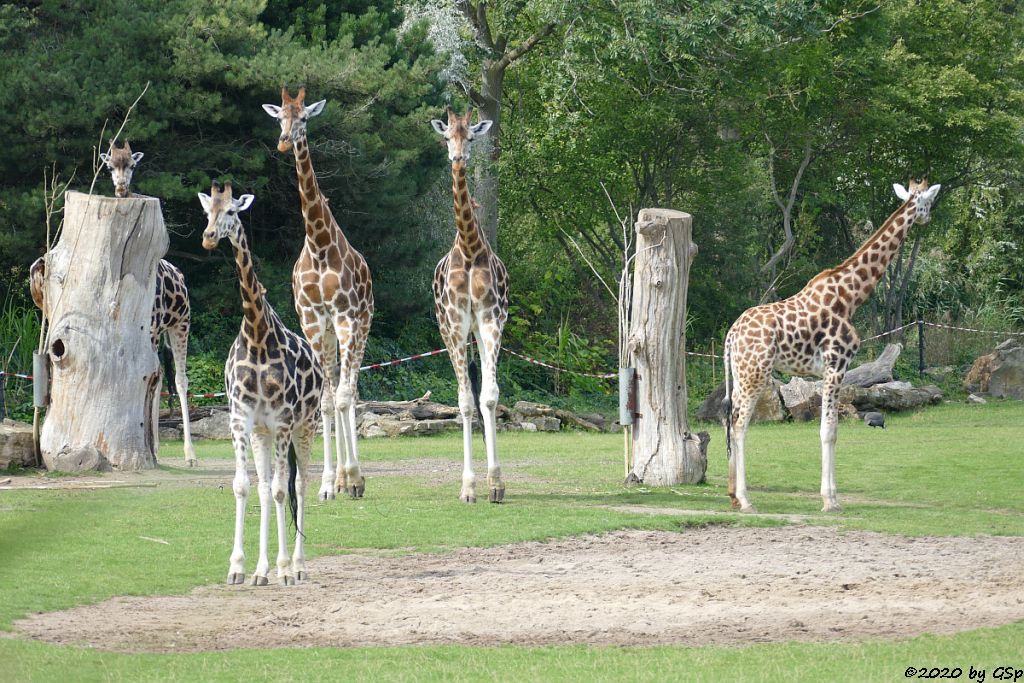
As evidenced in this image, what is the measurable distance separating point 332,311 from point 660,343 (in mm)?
3514

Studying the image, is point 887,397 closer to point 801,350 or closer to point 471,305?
point 801,350

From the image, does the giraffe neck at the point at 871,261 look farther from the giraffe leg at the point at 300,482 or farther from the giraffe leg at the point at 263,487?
the giraffe leg at the point at 263,487

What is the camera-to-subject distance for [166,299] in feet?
53.1

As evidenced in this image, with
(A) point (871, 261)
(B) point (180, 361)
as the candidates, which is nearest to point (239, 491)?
(A) point (871, 261)

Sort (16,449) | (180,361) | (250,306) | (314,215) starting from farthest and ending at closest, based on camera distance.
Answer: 1. (180,361)
2. (16,449)
3. (314,215)
4. (250,306)

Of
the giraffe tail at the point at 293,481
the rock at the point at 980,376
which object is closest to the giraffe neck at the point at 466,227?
the giraffe tail at the point at 293,481

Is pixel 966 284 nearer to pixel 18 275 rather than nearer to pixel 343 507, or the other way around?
pixel 18 275

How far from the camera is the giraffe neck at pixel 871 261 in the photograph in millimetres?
13141

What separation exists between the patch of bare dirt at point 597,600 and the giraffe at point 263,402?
442 millimetres

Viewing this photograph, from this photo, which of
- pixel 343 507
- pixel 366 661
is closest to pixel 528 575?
pixel 366 661

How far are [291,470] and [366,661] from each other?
2.20m

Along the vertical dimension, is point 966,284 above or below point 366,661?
above

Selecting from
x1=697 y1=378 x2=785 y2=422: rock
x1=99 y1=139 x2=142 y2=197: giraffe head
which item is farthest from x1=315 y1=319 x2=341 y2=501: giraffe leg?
x1=697 y1=378 x2=785 y2=422: rock

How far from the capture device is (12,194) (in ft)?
69.6
